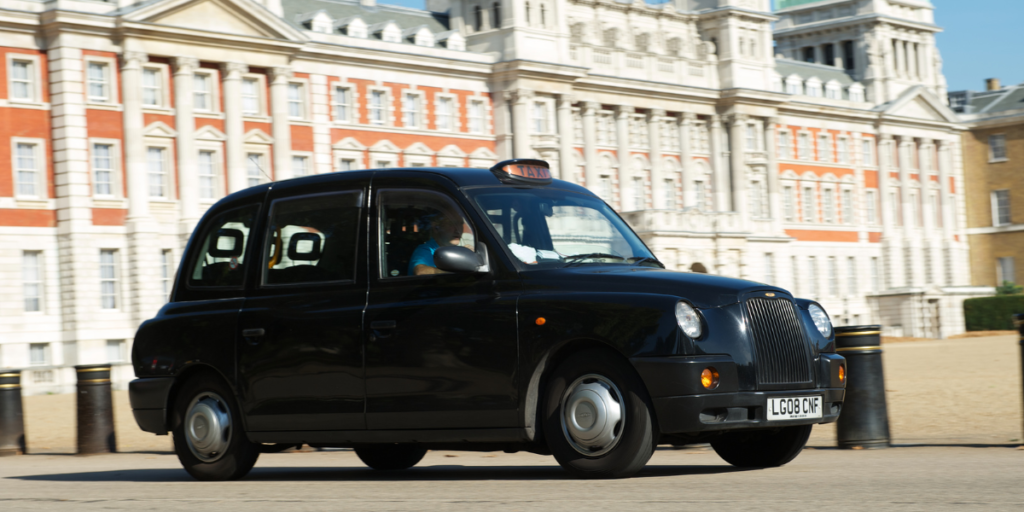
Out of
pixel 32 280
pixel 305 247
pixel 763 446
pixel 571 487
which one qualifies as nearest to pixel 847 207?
pixel 32 280

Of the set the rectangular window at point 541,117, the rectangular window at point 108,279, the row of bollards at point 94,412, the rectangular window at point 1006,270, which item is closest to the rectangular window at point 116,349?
the rectangular window at point 108,279

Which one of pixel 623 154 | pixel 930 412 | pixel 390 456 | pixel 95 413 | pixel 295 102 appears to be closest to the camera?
pixel 390 456

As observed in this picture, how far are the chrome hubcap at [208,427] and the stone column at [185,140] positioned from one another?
3557 centimetres

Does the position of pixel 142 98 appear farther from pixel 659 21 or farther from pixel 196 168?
pixel 659 21

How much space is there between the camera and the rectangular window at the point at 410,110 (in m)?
53.8

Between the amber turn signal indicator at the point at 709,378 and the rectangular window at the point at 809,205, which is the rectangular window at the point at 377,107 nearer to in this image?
the rectangular window at the point at 809,205

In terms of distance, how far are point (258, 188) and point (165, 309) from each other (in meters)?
1.20

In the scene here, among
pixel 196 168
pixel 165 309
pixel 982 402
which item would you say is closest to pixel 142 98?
pixel 196 168

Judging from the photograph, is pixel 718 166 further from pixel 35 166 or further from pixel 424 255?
pixel 424 255

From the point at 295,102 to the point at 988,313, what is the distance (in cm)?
4108

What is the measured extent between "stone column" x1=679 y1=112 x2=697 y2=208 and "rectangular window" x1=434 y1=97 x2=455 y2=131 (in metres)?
15.1

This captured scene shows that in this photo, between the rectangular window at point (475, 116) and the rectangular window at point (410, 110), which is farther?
the rectangular window at point (475, 116)

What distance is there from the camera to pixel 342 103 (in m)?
51.5

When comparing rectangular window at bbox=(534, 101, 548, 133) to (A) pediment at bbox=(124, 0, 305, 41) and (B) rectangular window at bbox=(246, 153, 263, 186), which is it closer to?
(A) pediment at bbox=(124, 0, 305, 41)
